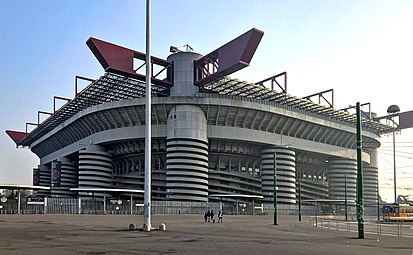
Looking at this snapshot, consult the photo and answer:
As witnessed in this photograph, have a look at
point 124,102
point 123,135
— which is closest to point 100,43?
point 124,102

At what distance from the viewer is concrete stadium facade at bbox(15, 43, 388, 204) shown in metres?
86.9

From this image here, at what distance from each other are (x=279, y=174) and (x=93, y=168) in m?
37.6

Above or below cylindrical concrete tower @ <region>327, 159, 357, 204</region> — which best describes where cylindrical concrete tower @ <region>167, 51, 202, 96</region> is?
above

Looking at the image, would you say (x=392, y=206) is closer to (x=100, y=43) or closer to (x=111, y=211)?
(x=111, y=211)

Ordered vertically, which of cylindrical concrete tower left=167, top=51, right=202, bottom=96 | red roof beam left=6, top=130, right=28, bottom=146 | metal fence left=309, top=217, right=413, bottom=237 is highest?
cylindrical concrete tower left=167, top=51, right=202, bottom=96

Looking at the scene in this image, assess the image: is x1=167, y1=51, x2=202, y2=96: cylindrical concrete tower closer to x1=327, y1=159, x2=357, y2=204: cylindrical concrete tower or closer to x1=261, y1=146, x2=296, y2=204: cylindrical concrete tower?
x1=261, y1=146, x2=296, y2=204: cylindrical concrete tower

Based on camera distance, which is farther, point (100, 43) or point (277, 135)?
point (277, 135)

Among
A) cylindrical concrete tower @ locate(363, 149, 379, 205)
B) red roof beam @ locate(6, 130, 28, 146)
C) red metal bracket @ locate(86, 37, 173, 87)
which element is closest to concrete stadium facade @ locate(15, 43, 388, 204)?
red metal bracket @ locate(86, 37, 173, 87)

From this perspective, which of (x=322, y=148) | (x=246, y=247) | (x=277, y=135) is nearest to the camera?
(x=246, y=247)

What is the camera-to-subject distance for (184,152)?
86250mm

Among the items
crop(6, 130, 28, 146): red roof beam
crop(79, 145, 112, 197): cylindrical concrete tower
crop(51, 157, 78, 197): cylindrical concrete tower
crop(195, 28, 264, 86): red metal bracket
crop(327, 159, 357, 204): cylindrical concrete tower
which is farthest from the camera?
crop(6, 130, 28, 146): red roof beam

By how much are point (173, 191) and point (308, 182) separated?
42.0 meters

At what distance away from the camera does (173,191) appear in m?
86.4

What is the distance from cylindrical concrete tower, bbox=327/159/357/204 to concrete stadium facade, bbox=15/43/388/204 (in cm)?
24
